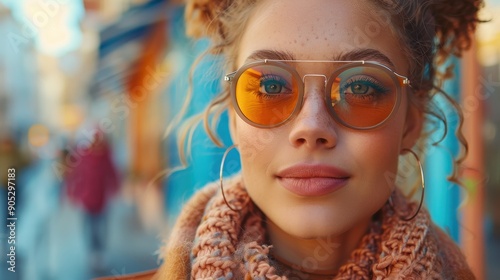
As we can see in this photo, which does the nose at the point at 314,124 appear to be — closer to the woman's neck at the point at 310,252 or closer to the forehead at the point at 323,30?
the forehead at the point at 323,30

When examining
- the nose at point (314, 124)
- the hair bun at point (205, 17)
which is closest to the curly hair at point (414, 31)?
the hair bun at point (205, 17)

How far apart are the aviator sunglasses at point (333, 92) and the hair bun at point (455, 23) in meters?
0.34

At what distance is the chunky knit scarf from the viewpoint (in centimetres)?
117

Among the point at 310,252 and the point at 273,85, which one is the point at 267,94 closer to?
the point at 273,85

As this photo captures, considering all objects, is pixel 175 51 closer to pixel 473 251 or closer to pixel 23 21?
pixel 23 21

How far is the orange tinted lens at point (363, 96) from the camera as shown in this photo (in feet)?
3.76

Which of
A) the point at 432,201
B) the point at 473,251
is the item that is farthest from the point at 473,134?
the point at 473,251

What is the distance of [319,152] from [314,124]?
0.06m

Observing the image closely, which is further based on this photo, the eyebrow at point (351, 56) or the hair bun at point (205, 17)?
the hair bun at point (205, 17)

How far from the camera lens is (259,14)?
4.17ft

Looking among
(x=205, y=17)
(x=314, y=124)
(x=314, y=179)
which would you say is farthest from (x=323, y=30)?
(x=205, y=17)

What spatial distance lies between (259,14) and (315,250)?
0.55m

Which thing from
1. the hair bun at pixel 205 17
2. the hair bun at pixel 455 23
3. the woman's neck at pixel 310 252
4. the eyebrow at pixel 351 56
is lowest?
the woman's neck at pixel 310 252

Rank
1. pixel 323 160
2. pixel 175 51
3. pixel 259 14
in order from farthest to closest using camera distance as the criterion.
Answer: pixel 175 51, pixel 259 14, pixel 323 160
